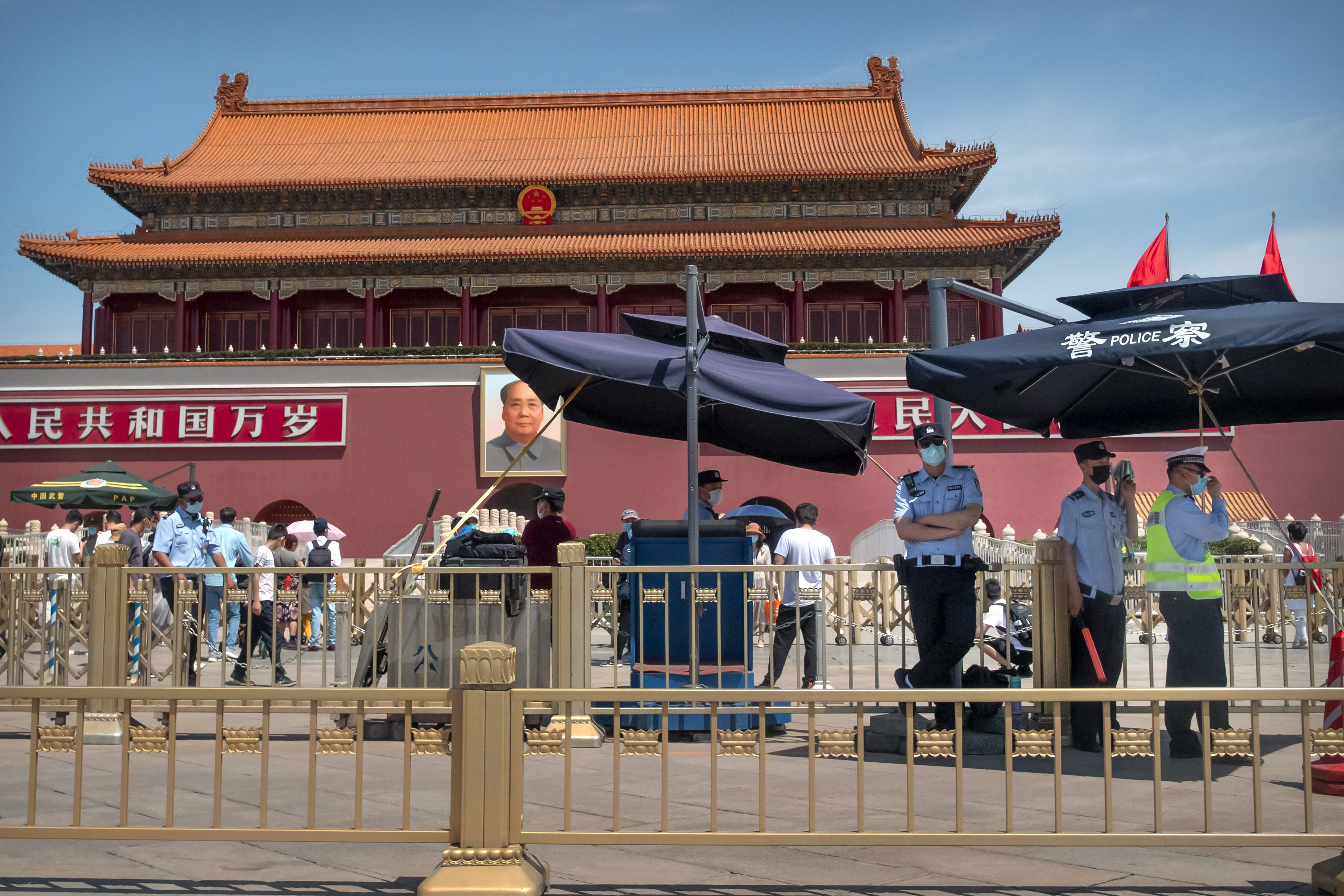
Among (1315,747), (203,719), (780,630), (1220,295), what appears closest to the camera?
(1315,747)

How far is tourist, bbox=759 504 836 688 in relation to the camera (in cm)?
804

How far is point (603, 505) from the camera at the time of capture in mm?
24281

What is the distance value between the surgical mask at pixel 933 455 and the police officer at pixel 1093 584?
2.23ft

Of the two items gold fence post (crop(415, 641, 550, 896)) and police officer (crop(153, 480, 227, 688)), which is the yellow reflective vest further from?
police officer (crop(153, 480, 227, 688))

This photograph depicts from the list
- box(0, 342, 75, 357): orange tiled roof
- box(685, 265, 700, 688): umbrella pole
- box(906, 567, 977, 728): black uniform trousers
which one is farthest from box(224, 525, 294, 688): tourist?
box(0, 342, 75, 357): orange tiled roof

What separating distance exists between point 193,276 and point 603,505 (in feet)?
37.8

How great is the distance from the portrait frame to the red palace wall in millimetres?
198

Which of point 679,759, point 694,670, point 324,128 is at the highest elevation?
point 324,128

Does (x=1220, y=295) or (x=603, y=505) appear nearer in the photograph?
(x=1220, y=295)

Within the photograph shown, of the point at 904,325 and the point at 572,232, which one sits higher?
the point at 572,232

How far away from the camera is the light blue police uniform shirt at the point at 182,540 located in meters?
9.53

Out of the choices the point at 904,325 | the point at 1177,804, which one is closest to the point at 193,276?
the point at 904,325

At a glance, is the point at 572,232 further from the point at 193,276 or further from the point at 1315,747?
the point at 1315,747

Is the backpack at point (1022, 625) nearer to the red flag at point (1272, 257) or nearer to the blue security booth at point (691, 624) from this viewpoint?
the blue security booth at point (691, 624)
